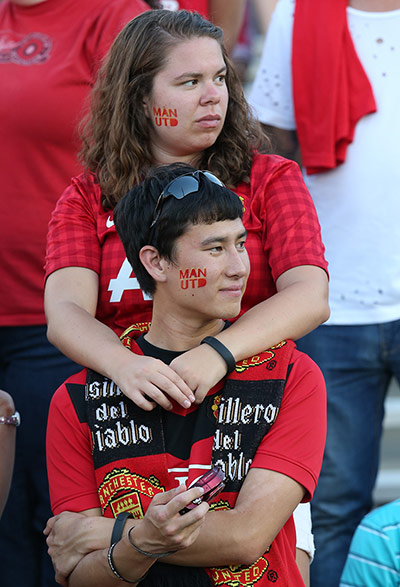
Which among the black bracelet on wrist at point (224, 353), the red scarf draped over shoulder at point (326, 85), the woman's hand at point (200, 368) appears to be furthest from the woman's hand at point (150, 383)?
the red scarf draped over shoulder at point (326, 85)

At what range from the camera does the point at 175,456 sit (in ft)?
7.99

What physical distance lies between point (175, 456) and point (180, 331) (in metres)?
0.32

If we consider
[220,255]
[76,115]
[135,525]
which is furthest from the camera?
[76,115]

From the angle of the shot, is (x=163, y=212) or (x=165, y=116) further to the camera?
(x=165, y=116)

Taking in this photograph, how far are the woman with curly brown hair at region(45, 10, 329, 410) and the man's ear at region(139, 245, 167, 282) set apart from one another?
200 mm

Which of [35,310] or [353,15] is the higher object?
[353,15]

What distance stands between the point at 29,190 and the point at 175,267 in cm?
105

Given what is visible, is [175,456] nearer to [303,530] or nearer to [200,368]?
[200,368]

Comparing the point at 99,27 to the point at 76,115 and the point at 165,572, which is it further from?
the point at 165,572

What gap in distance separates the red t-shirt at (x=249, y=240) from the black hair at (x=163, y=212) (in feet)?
0.60

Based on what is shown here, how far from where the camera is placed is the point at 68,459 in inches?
99.0

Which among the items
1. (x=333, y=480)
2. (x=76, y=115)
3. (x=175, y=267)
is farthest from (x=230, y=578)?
(x=76, y=115)

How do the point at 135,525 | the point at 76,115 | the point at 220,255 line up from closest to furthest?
the point at 135,525 < the point at 220,255 < the point at 76,115

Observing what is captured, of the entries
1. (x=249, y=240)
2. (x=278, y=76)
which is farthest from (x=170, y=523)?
(x=278, y=76)
